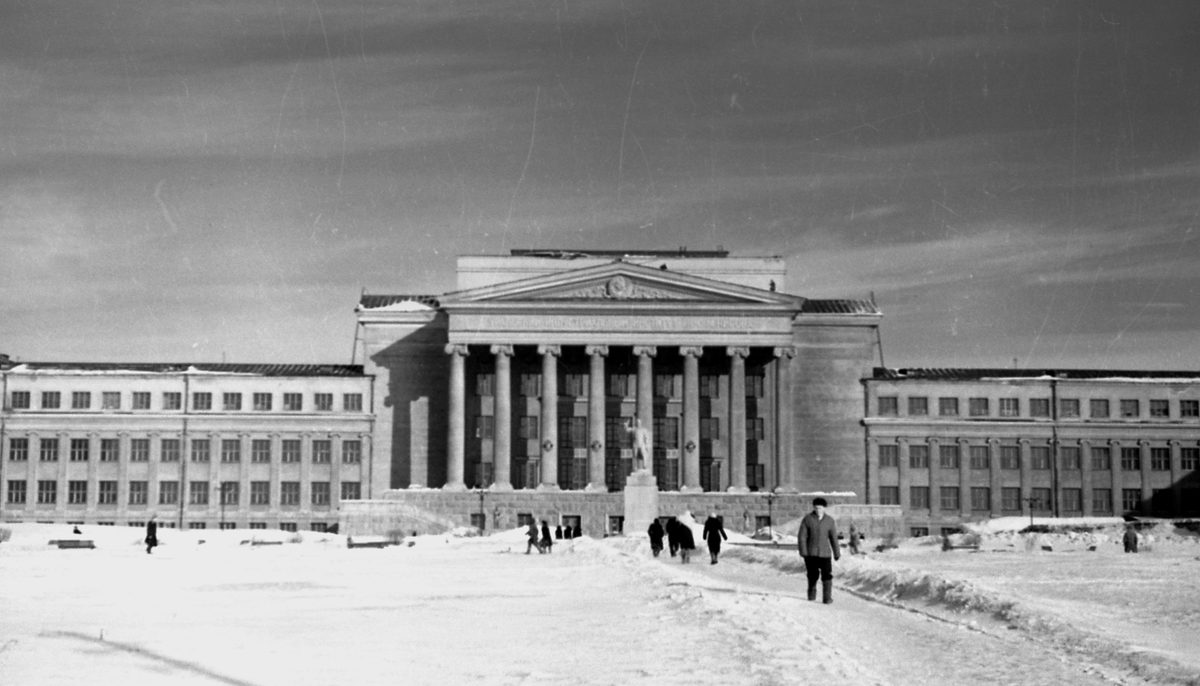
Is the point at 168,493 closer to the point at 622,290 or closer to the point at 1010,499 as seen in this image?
the point at 622,290

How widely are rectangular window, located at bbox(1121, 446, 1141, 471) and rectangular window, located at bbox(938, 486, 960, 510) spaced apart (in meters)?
13.1

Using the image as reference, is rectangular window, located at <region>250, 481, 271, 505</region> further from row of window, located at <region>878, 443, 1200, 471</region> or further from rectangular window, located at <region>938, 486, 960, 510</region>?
rectangular window, located at <region>938, 486, 960, 510</region>

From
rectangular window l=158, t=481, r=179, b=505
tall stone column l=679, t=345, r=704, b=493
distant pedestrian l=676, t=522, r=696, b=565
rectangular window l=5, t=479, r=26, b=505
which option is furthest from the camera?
rectangular window l=158, t=481, r=179, b=505

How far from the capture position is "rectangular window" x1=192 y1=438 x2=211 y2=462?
121 metres

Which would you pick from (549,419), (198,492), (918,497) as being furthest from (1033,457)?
(198,492)

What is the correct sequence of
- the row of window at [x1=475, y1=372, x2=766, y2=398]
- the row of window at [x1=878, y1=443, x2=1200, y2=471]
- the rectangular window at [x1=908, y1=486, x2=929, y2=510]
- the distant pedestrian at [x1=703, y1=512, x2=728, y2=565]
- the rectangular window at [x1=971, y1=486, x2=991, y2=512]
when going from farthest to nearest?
the row of window at [x1=878, y1=443, x2=1200, y2=471], the rectangular window at [x1=908, y1=486, x2=929, y2=510], the rectangular window at [x1=971, y1=486, x2=991, y2=512], the row of window at [x1=475, y1=372, x2=766, y2=398], the distant pedestrian at [x1=703, y1=512, x2=728, y2=565]

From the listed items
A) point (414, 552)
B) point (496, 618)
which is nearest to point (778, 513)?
point (414, 552)

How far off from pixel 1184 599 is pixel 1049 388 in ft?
288

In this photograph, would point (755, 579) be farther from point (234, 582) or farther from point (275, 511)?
point (275, 511)

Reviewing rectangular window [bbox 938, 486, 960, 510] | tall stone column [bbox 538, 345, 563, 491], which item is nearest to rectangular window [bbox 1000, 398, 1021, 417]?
rectangular window [bbox 938, 486, 960, 510]

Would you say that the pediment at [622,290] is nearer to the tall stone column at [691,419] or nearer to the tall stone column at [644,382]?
the tall stone column at [644,382]

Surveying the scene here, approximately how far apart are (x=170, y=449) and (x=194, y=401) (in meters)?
4.03

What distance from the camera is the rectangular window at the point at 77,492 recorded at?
392 feet

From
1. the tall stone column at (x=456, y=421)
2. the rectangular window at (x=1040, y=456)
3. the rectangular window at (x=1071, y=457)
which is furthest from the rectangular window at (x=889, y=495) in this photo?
the tall stone column at (x=456, y=421)
